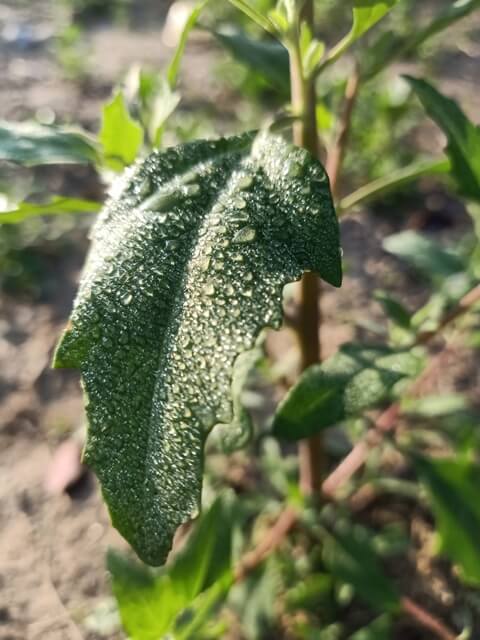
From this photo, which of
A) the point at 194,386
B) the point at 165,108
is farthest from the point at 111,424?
the point at 165,108

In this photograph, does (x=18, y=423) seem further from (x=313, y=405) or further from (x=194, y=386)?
(x=194, y=386)

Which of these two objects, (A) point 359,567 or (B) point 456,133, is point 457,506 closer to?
(A) point 359,567

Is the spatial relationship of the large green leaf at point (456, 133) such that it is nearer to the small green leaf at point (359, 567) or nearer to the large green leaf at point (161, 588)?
A: the large green leaf at point (161, 588)

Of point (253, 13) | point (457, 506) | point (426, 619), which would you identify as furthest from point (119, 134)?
point (426, 619)

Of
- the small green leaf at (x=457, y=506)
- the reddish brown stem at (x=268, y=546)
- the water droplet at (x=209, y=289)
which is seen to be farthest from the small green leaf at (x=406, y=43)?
the reddish brown stem at (x=268, y=546)

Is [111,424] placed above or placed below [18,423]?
above

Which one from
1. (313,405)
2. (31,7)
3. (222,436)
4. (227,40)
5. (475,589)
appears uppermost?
(227,40)

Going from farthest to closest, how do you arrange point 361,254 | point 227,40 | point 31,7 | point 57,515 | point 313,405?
point 31,7 → point 361,254 → point 57,515 → point 227,40 → point 313,405

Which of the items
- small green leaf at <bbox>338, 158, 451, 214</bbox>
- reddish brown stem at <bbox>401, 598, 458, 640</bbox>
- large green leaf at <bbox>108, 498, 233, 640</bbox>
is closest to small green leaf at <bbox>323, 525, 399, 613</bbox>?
reddish brown stem at <bbox>401, 598, 458, 640</bbox>

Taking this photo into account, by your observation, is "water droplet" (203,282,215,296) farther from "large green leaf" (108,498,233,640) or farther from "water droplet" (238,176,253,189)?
"large green leaf" (108,498,233,640)
